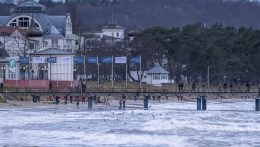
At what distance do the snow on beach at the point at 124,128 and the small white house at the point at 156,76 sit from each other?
3951 cm

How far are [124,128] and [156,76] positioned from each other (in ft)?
193

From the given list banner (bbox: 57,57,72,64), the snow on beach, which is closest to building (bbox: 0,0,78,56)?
banner (bbox: 57,57,72,64)

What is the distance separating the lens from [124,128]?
52438 mm

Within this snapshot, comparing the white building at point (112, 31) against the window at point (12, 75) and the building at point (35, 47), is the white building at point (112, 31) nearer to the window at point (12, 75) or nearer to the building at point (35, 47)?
the building at point (35, 47)

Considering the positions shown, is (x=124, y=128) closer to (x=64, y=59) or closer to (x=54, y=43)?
(x=64, y=59)

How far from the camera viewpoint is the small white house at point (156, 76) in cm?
11050

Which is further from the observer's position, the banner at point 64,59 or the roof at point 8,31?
the roof at point 8,31

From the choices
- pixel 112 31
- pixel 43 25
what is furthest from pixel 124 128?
pixel 112 31

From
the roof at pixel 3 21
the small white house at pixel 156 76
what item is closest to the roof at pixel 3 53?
the small white house at pixel 156 76

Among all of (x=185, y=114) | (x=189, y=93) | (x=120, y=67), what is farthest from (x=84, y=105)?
(x=120, y=67)

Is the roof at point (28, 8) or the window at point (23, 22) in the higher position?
the roof at point (28, 8)

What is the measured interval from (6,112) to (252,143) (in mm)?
27044

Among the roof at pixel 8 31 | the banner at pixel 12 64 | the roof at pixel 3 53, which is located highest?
the roof at pixel 8 31

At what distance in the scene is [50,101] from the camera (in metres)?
82.6
